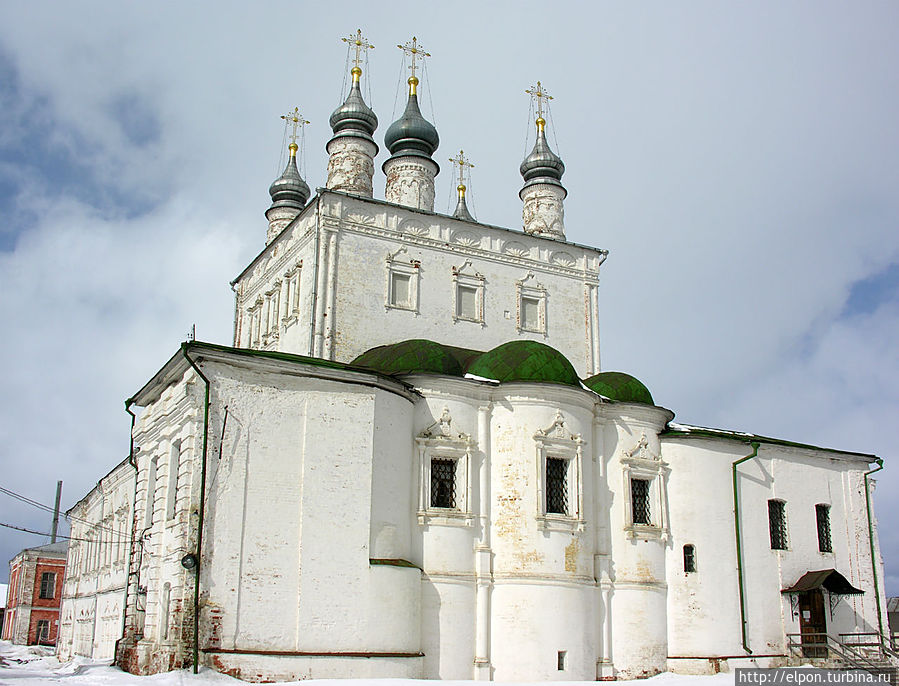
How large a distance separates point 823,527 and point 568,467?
790cm

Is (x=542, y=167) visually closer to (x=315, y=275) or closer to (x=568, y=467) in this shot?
(x=315, y=275)

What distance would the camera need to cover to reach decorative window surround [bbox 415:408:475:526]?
1645 centimetres

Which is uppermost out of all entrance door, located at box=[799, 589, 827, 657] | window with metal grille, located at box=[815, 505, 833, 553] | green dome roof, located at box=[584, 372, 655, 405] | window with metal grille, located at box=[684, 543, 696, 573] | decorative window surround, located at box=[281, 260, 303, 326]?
decorative window surround, located at box=[281, 260, 303, 326]

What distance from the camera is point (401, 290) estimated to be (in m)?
21.5

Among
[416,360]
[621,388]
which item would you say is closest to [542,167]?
[621,388]

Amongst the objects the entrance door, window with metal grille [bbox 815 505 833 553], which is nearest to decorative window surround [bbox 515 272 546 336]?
window with metal grille [bbox 815 505 833 553]

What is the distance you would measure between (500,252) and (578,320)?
271cm

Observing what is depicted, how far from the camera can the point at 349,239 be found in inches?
830

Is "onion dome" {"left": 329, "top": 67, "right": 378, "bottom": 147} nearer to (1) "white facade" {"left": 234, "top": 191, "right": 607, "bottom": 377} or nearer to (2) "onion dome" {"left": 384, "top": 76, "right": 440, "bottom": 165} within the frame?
(2) "onion dome" {"left": 384, "top": 76, "right": 440, "bottom": 165}

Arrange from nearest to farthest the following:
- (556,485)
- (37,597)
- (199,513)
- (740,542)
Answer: (199,513) → (556,485) → (740,542) → (37,597)

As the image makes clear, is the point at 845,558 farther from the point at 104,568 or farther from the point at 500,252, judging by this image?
the point at 104,568

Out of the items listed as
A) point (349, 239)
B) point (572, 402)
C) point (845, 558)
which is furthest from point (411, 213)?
point (845, 558)

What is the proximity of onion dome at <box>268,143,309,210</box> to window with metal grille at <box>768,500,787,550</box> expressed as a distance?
52.9 feet

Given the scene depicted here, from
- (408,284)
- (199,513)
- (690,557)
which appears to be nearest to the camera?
(199,513)
